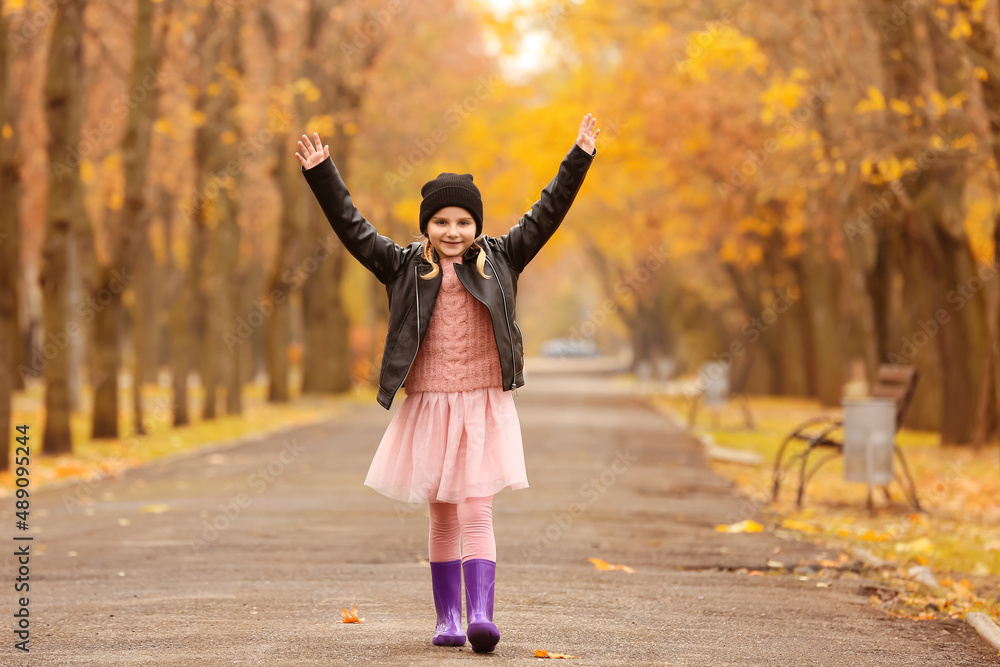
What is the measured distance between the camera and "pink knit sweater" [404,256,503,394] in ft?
18.7

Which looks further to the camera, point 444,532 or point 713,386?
point 713,386

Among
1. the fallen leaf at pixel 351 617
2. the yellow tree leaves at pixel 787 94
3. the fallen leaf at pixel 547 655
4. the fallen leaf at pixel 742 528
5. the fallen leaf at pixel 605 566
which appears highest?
the yellow tree leaves at pixel 787 94

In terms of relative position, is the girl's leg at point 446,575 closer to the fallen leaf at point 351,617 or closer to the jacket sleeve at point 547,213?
the fallen leaf at point 351,617

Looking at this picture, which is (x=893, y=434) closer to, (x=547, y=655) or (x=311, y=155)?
(x=547, y=655)

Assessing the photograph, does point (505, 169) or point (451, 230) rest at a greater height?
point (505, 169)

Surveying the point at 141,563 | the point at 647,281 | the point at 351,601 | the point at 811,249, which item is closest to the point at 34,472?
the point at 141,563

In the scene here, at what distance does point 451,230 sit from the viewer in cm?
575

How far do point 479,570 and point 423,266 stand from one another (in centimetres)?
132

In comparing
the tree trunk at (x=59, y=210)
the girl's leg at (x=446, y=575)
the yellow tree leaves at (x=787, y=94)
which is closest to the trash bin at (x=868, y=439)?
the girl's leg at (x=446, y=575)

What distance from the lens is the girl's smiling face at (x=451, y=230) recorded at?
576 centimetres

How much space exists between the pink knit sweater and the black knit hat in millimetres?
272

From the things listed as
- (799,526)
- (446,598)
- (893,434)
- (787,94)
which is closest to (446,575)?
(446,598)

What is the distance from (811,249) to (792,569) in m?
23.2

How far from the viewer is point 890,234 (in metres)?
20.1
